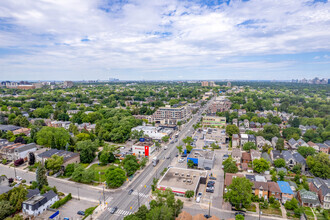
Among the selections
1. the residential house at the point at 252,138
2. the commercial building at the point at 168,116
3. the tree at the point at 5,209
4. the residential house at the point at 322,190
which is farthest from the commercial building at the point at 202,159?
the commercial building at the point at 168,116

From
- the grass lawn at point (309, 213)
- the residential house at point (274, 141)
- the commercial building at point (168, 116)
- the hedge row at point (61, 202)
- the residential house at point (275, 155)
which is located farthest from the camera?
the commercial building at point (168, 116)

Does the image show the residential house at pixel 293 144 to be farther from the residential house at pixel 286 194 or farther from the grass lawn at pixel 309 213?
the grass lawn at pixel 309 213

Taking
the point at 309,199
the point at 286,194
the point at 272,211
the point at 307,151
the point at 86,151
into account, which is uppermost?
the point at 86,151

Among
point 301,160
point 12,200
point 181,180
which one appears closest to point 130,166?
point 181,180

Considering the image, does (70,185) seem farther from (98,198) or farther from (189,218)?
(189,218)

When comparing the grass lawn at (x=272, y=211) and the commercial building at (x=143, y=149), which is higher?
the commercial building at (x=143, y=149)

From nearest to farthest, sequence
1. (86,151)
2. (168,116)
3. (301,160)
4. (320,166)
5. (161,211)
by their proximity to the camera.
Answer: (161,211)
(320,166)
(301,160)
(86,151)
(168,116)

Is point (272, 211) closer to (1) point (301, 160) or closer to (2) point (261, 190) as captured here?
(2) point (261, 190)
